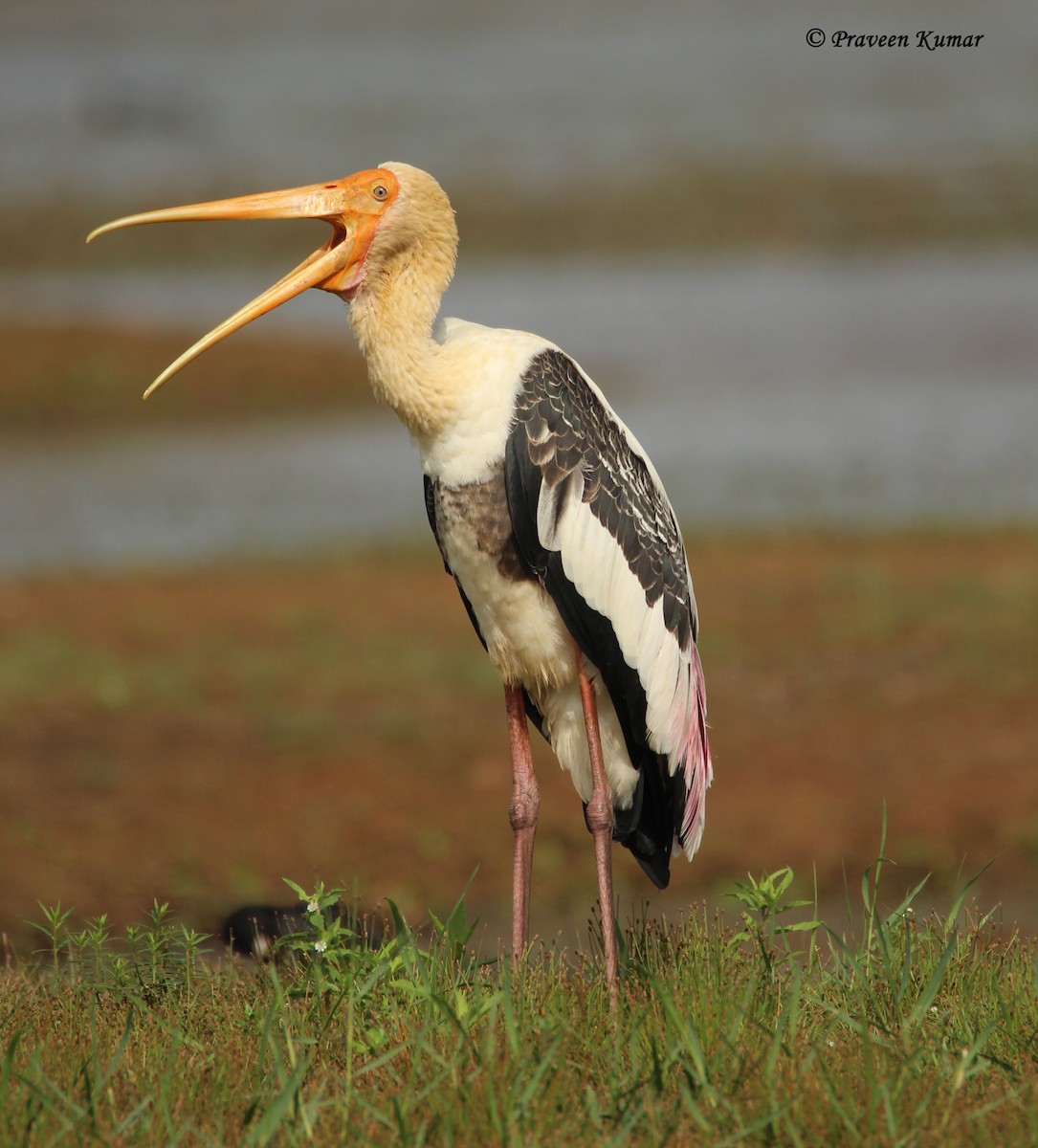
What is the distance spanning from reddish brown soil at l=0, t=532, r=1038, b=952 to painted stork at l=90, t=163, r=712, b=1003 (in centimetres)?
189

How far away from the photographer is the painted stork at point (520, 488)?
158 inches

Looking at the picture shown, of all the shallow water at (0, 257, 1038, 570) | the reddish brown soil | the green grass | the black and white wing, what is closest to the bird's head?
the black and white wing

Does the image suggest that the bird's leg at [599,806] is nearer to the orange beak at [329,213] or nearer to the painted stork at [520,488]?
the painted stork at [520,488]

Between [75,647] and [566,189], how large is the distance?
63.4ft

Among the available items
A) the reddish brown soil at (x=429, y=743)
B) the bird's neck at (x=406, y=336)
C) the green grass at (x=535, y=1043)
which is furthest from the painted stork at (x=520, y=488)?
the reddish brown soil at (x=429, y=743)

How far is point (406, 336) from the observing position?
13.3ft

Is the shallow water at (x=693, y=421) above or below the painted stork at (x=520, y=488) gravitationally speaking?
below

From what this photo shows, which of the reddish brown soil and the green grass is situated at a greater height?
the green grass

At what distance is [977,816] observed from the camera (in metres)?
7.12

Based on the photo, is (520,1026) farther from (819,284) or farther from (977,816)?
(819,284)

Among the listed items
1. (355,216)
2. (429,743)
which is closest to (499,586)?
(355,216)

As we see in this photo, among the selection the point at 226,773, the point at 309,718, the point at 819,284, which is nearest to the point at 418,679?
the point at 309,718

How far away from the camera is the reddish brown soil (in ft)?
22.4

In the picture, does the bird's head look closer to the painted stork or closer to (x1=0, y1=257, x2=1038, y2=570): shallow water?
the painted stork
